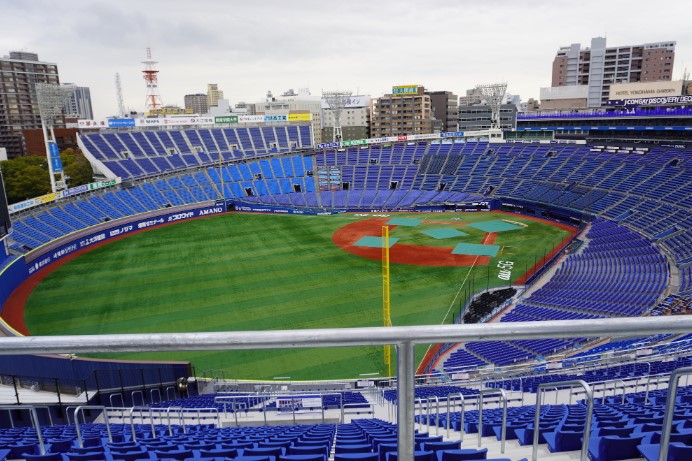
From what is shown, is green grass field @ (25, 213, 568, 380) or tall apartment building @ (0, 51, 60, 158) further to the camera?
tall apartment building @ (0, 51, 60, 158)

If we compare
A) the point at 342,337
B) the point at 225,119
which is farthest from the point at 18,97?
the point at 342,337

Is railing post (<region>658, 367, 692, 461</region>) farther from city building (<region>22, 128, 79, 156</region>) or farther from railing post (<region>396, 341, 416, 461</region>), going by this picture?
city building (<region>22, 128, 79, 156</region>)

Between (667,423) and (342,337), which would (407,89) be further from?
(342,337)

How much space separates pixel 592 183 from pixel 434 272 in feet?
99.5

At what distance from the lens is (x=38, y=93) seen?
5334 cm

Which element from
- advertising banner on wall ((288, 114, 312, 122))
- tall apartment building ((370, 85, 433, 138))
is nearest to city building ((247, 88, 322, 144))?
tall apartment building ((370, 85, 433, 138))

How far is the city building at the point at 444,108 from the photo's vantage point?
134m

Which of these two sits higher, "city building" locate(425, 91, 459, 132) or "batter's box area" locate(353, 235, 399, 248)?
"city building" locate(425, 91, 459, 132)

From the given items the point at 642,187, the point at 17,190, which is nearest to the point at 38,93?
the point at 17,190

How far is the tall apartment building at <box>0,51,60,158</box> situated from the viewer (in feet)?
325

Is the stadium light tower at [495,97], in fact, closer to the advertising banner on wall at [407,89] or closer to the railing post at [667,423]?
the advertising banner on wall at [407,89]

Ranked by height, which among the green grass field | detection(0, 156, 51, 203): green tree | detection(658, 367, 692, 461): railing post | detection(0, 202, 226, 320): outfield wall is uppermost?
detection(658, 367, 692, 461): railing post

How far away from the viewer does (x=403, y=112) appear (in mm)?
119812

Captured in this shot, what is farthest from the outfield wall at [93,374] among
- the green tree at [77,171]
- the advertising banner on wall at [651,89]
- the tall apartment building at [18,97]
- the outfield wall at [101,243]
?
the tall apartment building at [18,97]
